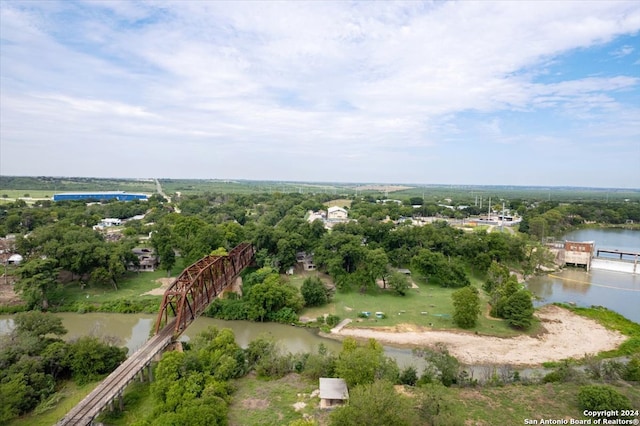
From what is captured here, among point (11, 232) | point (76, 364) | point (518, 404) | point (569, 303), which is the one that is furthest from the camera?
point (11, 232)

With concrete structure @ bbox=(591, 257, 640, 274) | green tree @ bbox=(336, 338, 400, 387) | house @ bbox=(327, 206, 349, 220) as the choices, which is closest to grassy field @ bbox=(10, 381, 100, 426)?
green tree @ bbox=(336, 338, 400, 387)

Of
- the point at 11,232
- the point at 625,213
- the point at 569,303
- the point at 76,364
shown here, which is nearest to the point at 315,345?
the point at 76,364

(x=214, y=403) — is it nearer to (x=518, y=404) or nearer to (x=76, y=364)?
(x=76, y=364)

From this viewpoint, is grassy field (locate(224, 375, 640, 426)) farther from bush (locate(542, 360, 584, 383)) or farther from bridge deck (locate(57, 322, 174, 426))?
bridge deck (locate(57, 322, 174, 426))

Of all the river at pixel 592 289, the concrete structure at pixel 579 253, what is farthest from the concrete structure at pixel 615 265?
the concrete structure at pixel 579 253

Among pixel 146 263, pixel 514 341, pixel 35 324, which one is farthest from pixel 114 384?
pixel 146 263

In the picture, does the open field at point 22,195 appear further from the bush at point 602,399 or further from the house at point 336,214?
the bush at point 602,399

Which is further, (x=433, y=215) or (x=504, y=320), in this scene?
(x=433, y=215)
